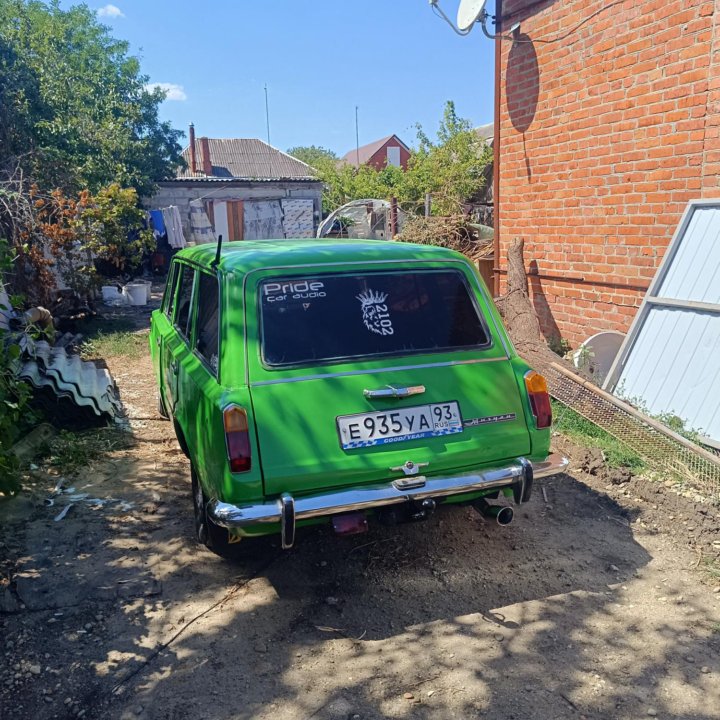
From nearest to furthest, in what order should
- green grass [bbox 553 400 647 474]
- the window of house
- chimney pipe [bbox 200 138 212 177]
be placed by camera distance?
green grass [bbox 553 400 647 474] < chimney pipe [bbox 200 138 212 177] < the window of house

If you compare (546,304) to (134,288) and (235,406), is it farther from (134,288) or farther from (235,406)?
(134,288)

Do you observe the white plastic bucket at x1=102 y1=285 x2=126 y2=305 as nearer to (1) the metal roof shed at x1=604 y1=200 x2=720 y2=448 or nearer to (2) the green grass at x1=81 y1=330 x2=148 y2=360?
(2) the green grass at x1=81 y1=330 x2=148 y2=360

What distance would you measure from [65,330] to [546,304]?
804 cm

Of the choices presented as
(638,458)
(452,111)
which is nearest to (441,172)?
(452,111)

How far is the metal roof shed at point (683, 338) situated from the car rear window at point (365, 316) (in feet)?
8.32

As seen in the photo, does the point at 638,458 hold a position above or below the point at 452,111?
below

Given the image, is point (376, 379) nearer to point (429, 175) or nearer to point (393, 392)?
point (393, 392)

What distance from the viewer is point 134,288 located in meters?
14.4

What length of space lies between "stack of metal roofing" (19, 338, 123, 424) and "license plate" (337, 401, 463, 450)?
12.1 ft

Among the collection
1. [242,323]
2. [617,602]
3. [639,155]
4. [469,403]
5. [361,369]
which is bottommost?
[617,602]

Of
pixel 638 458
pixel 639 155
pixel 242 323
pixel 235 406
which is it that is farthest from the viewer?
pixel 639 155

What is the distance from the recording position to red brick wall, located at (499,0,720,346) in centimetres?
598

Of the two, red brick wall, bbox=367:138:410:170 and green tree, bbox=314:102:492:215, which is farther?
red brick wall, bbox=367:138:410:170

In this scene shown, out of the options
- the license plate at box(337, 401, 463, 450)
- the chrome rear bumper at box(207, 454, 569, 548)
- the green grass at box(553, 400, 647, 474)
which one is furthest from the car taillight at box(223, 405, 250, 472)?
the green grass at box(553, 400, 647, 474)
